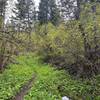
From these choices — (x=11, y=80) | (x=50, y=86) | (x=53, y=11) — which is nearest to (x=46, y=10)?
(x=53, y=11)

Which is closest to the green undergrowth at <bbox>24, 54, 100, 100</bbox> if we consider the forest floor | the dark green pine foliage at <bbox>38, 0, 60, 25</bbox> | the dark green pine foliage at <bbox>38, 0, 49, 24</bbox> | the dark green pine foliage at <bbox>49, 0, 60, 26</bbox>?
the forest floor

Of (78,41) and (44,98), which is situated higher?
(78,41)

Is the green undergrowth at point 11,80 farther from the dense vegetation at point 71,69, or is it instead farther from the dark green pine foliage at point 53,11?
the dark green pine foliage at point 53,11

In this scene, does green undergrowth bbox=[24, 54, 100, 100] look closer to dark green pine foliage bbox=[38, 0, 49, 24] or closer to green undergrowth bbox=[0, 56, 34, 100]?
green undergrowth bbox=[0, 56, 34, 100]

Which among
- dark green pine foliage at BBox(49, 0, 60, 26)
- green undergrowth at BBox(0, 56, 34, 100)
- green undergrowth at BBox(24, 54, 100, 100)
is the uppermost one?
dark green pine foliage at BBox(49, 0, 60, 26)

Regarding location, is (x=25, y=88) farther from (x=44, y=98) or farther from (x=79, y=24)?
(x=79, y=24)

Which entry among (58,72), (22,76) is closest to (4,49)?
(22,76)

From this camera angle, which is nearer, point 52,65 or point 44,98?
point 44,98

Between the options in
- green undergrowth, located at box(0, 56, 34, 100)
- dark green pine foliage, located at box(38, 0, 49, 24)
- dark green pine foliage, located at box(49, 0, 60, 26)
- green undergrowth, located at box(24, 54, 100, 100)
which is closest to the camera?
green undergrowth, located at box(0, 56, 34, 100)

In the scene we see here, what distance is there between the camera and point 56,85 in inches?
512

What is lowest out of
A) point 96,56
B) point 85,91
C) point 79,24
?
point 85,91

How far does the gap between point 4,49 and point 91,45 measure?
Answer: 468cm

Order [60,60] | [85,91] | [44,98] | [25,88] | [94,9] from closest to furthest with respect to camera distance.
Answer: [25,88] → [44,98] → [85,91] → [94,9] → [60,60]

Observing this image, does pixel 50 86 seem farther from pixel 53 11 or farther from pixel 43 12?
pixel 43 12
